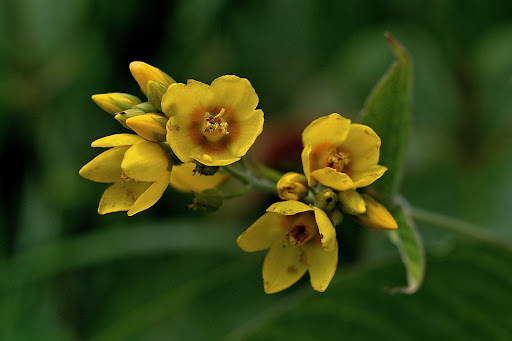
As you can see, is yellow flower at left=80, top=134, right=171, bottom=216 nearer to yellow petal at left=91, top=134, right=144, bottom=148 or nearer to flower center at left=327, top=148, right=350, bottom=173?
yellow petal at left=91, top=134, right=144, bottom=148

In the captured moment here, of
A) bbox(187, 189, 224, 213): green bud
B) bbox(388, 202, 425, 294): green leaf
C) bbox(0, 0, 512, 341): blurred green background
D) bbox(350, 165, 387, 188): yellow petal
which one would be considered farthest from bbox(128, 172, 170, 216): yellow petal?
bbox(0, 0, 512, 341): blurred green background

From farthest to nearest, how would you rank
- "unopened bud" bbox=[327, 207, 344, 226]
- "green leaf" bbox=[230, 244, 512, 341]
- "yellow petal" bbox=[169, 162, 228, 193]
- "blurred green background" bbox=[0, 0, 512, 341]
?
"blurred green background" bbox=[0, 0, 512, 341] → "green leaf" bbox=[230, 244, 512, 341] → "yellow petal" bbox=[169, 162, 228, 193] → "unopened bud" bbox=[327, 207, 344, 226]

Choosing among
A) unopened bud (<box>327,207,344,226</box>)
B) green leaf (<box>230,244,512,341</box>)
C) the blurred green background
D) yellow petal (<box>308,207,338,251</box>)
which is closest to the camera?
yellow petal (<box>308,207,338,251</box>)

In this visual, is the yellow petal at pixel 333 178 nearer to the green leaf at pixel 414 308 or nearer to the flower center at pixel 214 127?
the flower center at pixel 214 127

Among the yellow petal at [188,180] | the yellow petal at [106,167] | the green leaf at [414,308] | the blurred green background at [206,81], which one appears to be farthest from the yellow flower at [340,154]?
the blurred green background at [206,81]

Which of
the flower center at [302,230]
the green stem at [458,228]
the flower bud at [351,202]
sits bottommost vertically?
the green stem at [458,228]

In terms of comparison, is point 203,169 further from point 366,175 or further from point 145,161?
point 366,175

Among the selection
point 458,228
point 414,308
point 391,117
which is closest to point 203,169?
point 391,117
